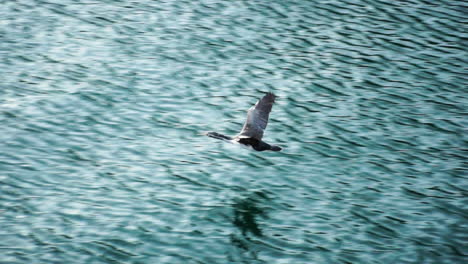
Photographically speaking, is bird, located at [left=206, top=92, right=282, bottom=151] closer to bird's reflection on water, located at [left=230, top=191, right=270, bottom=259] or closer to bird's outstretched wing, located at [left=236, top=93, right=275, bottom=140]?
bird's outstretched wing, located at [left=236, top=93, right=275, bottom=140]

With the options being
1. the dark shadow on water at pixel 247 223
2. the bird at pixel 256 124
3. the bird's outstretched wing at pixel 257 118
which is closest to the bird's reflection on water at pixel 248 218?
the dark shadow on water at pixel 247 223

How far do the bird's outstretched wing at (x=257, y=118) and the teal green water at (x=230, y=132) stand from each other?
4.79ft

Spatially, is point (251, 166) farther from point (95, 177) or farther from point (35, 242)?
point (35, 242)

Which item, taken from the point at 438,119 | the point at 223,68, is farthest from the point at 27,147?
the point at 438,119

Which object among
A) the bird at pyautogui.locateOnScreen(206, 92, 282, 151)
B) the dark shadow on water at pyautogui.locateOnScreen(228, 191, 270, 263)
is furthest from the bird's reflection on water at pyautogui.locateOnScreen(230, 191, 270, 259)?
the bird at pyautogui.locateOnScreen(206, 92, 282, 151)

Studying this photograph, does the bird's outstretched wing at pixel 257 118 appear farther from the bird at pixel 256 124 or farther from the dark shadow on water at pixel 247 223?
the dark shadow on water at pixel 247 223

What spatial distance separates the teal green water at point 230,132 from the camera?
1549cm

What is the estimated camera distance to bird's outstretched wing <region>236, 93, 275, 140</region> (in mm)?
16984

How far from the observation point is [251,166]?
18703 mm

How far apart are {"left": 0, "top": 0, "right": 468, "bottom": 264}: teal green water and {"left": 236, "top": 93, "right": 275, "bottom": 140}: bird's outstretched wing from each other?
4.79ft

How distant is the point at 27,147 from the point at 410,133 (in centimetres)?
1072

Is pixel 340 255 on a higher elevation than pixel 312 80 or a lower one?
lower

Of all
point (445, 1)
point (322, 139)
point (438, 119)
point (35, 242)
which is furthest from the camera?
point (445, 1)

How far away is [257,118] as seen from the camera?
675 inches
